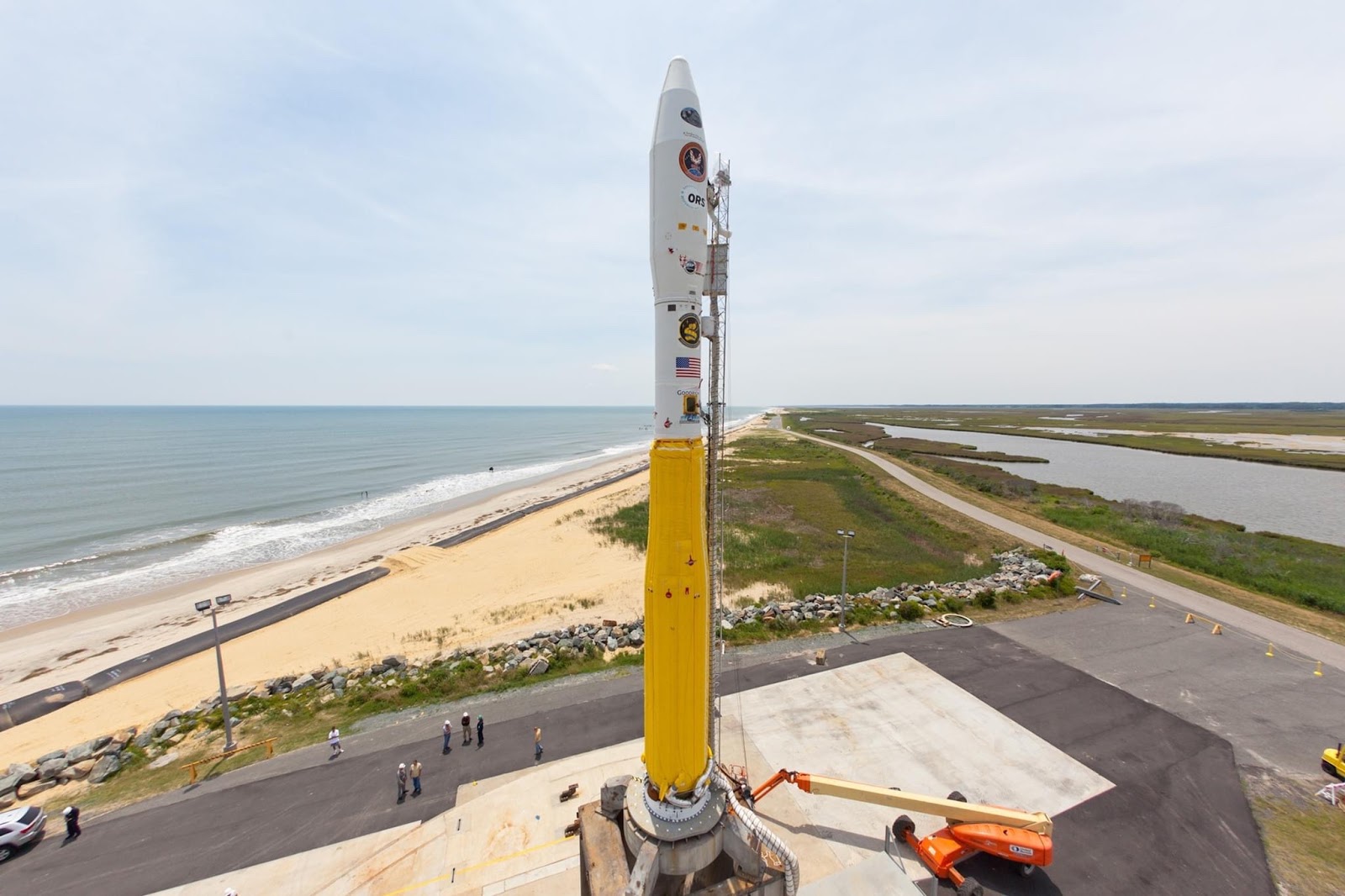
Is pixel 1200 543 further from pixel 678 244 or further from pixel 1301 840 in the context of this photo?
pixel 678 244

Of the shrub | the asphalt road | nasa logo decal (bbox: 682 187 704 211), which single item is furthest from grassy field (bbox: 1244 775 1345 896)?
nasa logo decal (bbox: 682 187 704 211)

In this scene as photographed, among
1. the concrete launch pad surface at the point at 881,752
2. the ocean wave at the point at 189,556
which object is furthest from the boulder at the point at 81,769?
the ocean wave at the point at 189,556

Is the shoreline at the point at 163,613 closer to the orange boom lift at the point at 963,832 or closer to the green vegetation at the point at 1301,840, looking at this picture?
the orange boom lift at the point at 963,832

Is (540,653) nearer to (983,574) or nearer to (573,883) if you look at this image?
(573,883)

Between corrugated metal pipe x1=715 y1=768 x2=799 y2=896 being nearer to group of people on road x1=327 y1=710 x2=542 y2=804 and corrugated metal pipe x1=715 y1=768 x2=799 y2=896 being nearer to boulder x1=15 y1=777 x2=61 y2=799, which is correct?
group of people on road x1=327 y1=710 x2=542 y2=804

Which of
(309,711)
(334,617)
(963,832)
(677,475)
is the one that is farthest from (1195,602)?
(334,617)

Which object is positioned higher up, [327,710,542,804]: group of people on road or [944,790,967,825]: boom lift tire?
[944,790,967,825]: boom lift tire
